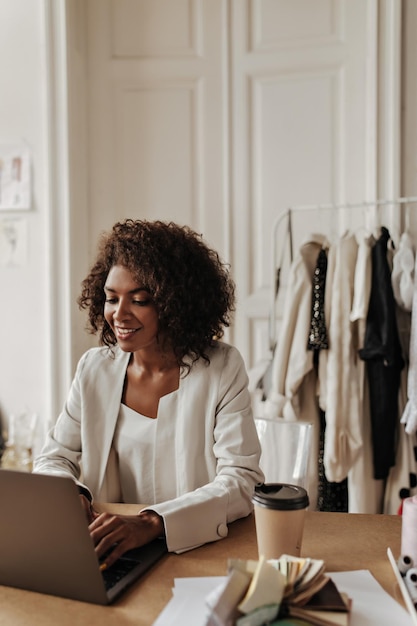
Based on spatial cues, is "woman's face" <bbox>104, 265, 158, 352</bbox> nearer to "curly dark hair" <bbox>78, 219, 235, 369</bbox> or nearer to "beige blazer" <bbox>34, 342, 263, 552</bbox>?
"curly dark hair" <bbox>78, 219, 235, 369</bbox>

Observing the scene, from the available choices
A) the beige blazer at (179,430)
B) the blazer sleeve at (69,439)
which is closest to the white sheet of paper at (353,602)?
the beige blazer at (179,430)

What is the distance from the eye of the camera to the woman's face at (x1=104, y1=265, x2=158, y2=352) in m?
1.53

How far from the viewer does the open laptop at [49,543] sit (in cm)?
98

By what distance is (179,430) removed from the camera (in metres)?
1.54

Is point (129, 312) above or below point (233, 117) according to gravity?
below

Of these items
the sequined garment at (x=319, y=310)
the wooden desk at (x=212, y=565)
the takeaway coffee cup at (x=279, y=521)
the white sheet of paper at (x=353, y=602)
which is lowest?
the wooden desk at (x=212, y=565)

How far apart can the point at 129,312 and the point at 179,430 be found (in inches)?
12.1

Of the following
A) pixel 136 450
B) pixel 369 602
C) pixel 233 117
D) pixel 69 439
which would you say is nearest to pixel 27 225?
pixel 233 117

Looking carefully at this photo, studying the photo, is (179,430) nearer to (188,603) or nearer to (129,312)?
→ (129,312)

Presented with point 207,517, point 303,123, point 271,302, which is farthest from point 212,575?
point 303,123

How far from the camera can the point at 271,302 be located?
2.86m

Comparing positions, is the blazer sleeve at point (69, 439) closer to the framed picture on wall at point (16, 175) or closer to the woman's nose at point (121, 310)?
the woman's nose at point (121, 310)

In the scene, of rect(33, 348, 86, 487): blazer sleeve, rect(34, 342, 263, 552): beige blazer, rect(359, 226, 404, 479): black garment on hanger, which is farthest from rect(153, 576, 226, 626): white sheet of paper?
rect(359, 226, 404, 479): black garment on hanger

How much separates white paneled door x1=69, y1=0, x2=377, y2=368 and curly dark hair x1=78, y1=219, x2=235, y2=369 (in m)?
1.27
